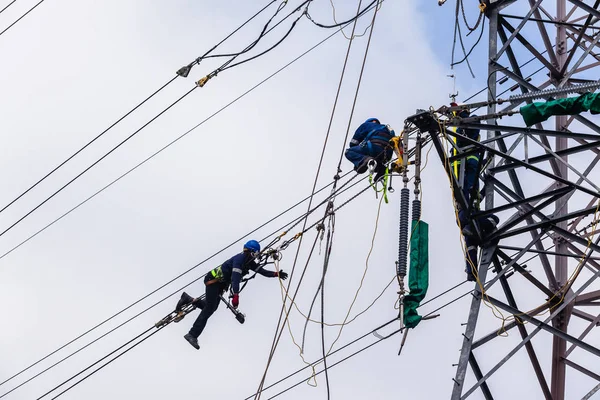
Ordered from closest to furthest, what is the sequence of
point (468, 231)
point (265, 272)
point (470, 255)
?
point (468, 231) < point (470, 255) < point (265, 272)

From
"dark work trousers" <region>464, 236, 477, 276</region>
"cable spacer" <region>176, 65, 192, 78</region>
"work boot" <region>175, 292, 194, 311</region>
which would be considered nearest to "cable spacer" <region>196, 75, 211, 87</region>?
"cable spacer" <region>176, 65, 192, 78</region>

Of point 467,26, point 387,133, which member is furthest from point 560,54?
point 387,133

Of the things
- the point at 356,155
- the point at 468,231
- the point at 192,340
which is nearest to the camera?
the point at 468,231

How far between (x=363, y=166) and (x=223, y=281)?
388 cm

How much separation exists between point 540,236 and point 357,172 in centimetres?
294

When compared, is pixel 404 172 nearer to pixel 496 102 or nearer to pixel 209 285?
pixel 496 102

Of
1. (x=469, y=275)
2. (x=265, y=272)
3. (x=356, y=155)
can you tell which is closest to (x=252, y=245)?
(x=265, y=272)

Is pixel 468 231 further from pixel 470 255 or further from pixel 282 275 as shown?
pixel 282 275

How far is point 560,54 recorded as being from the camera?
14461 millimetres

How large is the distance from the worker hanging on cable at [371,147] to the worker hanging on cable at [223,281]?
2.90m

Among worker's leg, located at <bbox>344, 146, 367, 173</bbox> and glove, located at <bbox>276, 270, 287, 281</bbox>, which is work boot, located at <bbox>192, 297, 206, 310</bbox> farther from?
worker's leg, located at <bbox>344, 146, 367, 173</bbox>

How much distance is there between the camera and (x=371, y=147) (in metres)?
13.9

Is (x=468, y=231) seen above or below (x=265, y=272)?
below

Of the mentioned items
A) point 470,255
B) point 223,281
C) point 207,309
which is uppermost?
point 223,281
